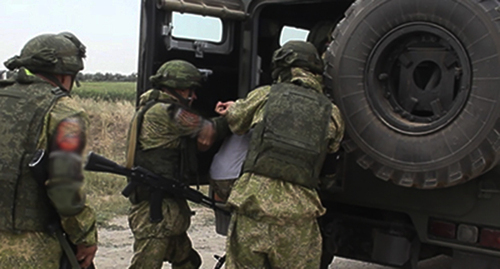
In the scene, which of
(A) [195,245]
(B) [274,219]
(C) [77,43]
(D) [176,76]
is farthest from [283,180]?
(A) [195,245]

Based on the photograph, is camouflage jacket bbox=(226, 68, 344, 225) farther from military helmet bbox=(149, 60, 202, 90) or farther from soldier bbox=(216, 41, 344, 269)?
military helmet bbox=(149, 60, 202, 90)

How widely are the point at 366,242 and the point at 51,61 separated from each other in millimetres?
1978

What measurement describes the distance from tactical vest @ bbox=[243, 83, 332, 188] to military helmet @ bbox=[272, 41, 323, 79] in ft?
0.55

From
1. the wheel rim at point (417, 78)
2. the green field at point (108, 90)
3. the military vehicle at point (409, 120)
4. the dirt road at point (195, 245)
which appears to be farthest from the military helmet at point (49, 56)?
the green field at point (108, 90)

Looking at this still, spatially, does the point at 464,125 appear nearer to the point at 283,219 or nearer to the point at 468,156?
the point at 468,156

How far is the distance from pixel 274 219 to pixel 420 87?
936mm

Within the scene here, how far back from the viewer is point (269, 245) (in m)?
2.94

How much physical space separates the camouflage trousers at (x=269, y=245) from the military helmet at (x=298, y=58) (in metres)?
0.76

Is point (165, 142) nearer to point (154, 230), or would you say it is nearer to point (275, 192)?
point (154, 230)

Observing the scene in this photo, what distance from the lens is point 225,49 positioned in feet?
13.1

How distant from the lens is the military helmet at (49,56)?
2.56m

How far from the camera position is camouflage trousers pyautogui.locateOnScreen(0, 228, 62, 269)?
250 cm

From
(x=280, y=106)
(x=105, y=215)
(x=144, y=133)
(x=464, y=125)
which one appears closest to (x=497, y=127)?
(x=464, y=125)

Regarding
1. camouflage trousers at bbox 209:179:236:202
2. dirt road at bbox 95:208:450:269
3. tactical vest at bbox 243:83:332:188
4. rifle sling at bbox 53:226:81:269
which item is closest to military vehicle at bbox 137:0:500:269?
tactical vest at bbox 243:83:332:188
